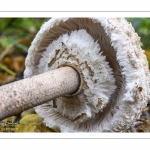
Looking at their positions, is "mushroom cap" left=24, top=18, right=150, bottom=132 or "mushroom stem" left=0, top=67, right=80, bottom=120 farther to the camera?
"mushroom cap" left=24, top=18, right=150, bottom=132

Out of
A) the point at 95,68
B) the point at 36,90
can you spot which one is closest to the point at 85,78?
the point at 95,68

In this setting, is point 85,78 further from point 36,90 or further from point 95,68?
point 36,90

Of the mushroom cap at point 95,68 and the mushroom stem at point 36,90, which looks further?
the mushroom cap at point 95,68

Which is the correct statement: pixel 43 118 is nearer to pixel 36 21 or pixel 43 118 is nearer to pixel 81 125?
pixel 81 125
